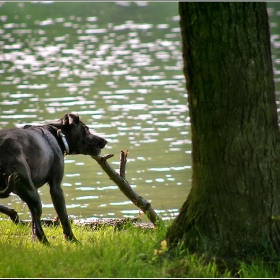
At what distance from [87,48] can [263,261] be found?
26.7 metres

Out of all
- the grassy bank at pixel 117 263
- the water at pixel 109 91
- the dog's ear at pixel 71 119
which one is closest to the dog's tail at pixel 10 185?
the grassy bank at pixel 117 263

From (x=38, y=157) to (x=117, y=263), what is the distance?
1905mm

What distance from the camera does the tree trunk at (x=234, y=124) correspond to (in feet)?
20.3

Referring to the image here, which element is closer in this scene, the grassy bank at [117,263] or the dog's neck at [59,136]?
the grassy bank at [117,263]

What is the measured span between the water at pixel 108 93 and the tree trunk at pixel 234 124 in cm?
215

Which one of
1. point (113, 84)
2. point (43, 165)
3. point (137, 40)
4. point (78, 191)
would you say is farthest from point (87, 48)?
point (43, 165)

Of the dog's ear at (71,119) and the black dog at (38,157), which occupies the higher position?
the dog's ear at (71,119)

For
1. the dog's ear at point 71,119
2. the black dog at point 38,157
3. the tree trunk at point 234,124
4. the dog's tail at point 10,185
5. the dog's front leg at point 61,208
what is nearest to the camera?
the tree trunk at point 234,124

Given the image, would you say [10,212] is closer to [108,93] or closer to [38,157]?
[38,157]

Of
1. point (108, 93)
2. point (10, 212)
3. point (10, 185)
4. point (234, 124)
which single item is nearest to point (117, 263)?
point (10, 185)

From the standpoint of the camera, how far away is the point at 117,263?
20.2 feet

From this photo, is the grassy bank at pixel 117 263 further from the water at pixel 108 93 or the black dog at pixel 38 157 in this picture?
the water at pixel 108 93

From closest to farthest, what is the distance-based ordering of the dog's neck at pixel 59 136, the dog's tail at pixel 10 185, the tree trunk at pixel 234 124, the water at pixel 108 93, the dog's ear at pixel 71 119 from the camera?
1. the tree trunk at pixel 234 124
2. the dog's tail at pixel 10 185
3. the dog's neck at pixel 59 136
4. the dog's ear at pixel 71 119
5. the water at pixel 108 93

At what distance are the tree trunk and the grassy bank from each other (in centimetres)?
23
